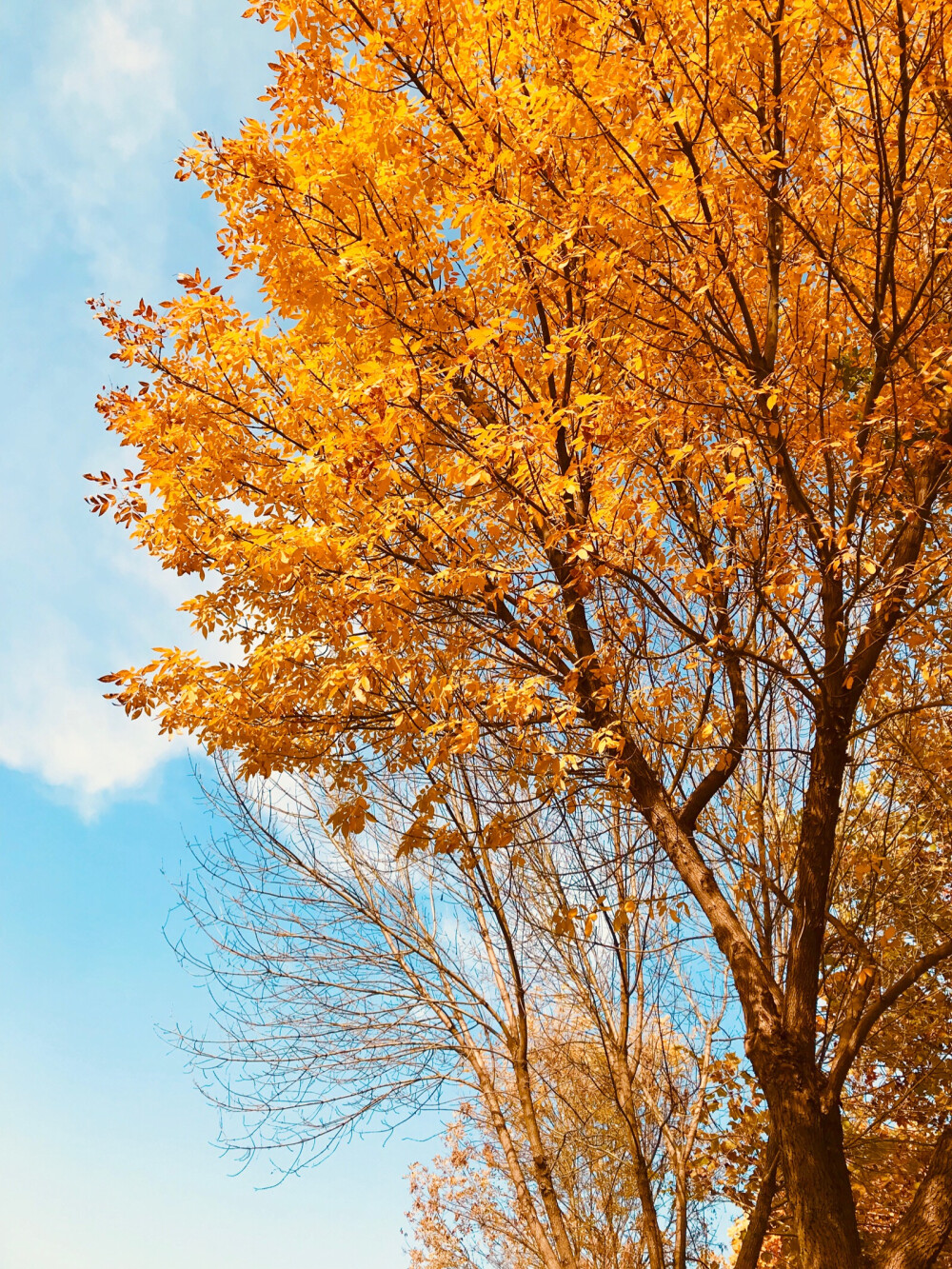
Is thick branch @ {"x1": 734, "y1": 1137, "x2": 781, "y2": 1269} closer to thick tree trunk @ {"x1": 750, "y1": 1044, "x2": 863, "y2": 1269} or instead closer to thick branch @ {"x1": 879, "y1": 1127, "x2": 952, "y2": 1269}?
thick branch @ {"x1": 879, "y1": 1127, "x2": 952, "y2": 1269}

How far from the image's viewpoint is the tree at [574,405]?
3.10 m

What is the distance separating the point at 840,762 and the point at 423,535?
2.13 m

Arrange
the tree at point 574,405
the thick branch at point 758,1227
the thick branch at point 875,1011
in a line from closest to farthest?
the tree at point 574,405, the thick branch at point 875,1011, the thick branch at point 758,1227

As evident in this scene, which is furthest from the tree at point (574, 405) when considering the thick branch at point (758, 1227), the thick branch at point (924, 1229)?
the thick branch at point (758, 1227)

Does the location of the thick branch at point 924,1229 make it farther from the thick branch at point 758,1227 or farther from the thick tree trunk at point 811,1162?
the thick branch at point 758,1227

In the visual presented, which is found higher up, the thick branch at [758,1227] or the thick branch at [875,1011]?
the thick branch at [875,1011]

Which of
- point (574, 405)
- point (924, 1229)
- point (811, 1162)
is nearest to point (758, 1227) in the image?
point (924, 1229)

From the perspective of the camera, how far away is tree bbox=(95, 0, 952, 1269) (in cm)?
310

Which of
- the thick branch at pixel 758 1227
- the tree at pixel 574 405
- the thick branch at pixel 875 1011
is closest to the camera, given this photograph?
the tree at pixel 574 405

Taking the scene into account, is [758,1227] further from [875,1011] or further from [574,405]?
[574,405]

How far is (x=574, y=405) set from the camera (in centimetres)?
317

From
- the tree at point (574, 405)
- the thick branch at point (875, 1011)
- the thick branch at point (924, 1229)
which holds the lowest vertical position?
the thick branch at point (924, 1229)

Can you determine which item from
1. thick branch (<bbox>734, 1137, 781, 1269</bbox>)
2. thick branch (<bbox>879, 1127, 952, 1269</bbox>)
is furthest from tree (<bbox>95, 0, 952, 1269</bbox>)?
thick branch (<bbox>734, 1137, 781, 1269</bbox>)

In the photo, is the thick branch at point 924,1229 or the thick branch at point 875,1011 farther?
the thick branch at point 875,1011
